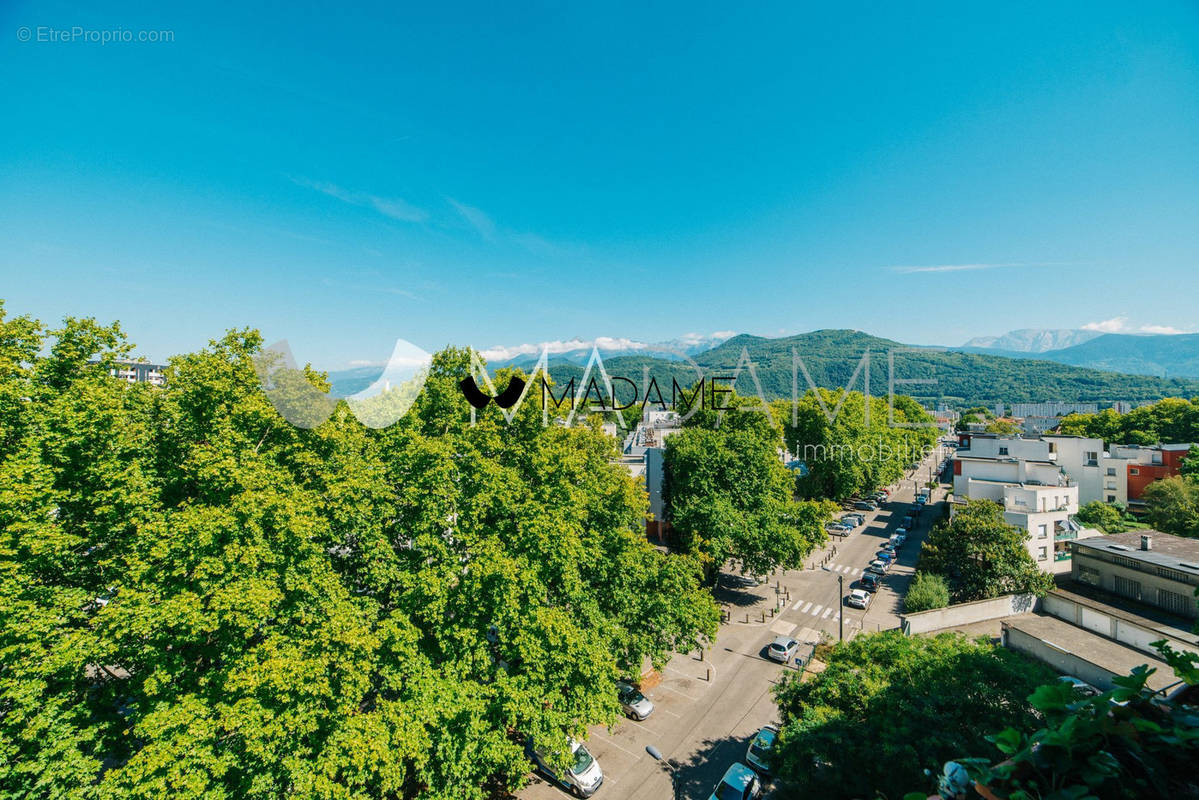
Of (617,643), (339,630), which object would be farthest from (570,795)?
(339,630)

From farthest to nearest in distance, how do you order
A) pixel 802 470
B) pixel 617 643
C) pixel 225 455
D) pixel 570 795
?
pixel 802 470 < pixel 617 643 < pixel 570 795 < pixel 225 455

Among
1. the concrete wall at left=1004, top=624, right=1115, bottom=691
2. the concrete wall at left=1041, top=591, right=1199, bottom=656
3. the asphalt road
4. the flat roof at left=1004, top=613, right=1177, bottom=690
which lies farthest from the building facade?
the asphalt road

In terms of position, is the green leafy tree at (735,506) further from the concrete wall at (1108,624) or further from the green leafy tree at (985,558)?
the concrete wall at (1108,624)

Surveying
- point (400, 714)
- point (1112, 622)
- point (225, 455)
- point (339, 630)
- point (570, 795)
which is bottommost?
point (570, 795)

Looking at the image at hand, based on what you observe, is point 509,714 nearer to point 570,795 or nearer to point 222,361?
point 570,795

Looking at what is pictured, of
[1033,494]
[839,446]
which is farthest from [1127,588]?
[839,446]
